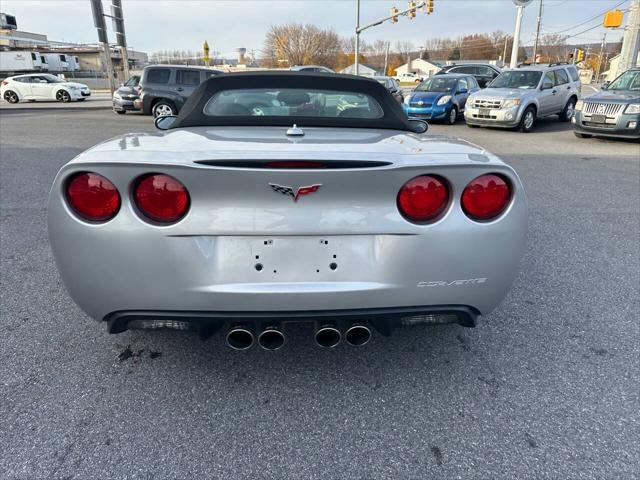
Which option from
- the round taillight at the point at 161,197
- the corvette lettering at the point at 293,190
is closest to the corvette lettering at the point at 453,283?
the corvette lettering at the point at 293,190

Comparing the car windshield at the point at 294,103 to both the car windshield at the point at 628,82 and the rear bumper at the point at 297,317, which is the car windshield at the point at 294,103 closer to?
the rear bumper at the point at 297,317

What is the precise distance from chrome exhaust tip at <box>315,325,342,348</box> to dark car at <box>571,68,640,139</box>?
35.8 feet

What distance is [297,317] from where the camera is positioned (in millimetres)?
1912

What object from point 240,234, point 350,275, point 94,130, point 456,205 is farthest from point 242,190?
point 94,130

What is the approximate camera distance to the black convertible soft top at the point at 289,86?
9.35 feet

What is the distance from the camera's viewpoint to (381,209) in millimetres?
1877

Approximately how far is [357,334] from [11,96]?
2972 centimetres

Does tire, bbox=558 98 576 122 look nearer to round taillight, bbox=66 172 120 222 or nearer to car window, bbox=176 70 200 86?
car window, bbox=176 70 200 86

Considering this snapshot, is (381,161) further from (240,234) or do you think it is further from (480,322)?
(480,322)

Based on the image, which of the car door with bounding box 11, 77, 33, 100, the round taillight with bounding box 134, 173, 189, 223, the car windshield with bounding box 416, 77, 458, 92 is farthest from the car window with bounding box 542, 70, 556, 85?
the car door with bounding box 11, 77, 33, 100

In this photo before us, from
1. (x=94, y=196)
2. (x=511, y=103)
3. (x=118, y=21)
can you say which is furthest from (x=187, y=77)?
(x=94, y=196)

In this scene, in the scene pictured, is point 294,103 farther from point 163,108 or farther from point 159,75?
point 159,75

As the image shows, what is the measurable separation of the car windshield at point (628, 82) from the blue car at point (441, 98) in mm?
4718

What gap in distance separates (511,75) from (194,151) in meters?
14.2
